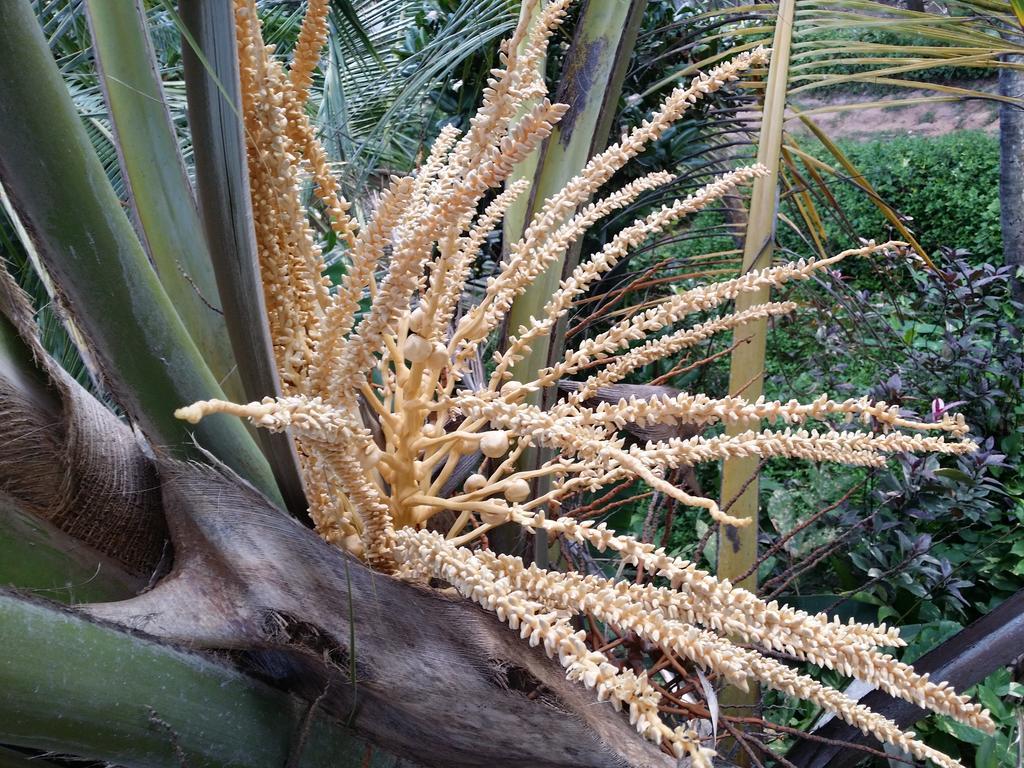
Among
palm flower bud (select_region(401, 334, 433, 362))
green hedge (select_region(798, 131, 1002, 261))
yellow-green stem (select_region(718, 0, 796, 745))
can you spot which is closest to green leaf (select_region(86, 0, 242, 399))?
palm flower bud (select_region(401, 334, 433, 362))

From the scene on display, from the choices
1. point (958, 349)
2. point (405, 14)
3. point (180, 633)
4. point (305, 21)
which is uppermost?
point (405, 14)

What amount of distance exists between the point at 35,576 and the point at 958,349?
221cm

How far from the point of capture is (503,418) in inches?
18.4

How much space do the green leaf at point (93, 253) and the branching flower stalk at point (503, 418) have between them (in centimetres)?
8

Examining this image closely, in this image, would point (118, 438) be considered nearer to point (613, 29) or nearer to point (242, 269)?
point (242, 269)

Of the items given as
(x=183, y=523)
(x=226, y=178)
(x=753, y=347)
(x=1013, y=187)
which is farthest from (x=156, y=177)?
(x=1013, y=187)

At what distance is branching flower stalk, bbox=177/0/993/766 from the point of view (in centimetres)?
44

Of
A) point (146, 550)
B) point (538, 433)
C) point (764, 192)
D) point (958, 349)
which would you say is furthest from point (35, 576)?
point (958, 349)

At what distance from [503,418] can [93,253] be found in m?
0.25

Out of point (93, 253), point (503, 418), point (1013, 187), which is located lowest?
point (1013, 187)

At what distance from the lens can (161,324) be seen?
462 millimetres

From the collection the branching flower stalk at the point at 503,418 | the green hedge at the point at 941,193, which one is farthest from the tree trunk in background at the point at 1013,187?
the branching flower stalk at the point at 503,418

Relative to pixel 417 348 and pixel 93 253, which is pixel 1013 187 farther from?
pixel 93 253

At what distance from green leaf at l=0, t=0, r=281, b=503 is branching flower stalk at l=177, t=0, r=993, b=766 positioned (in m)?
0.08
